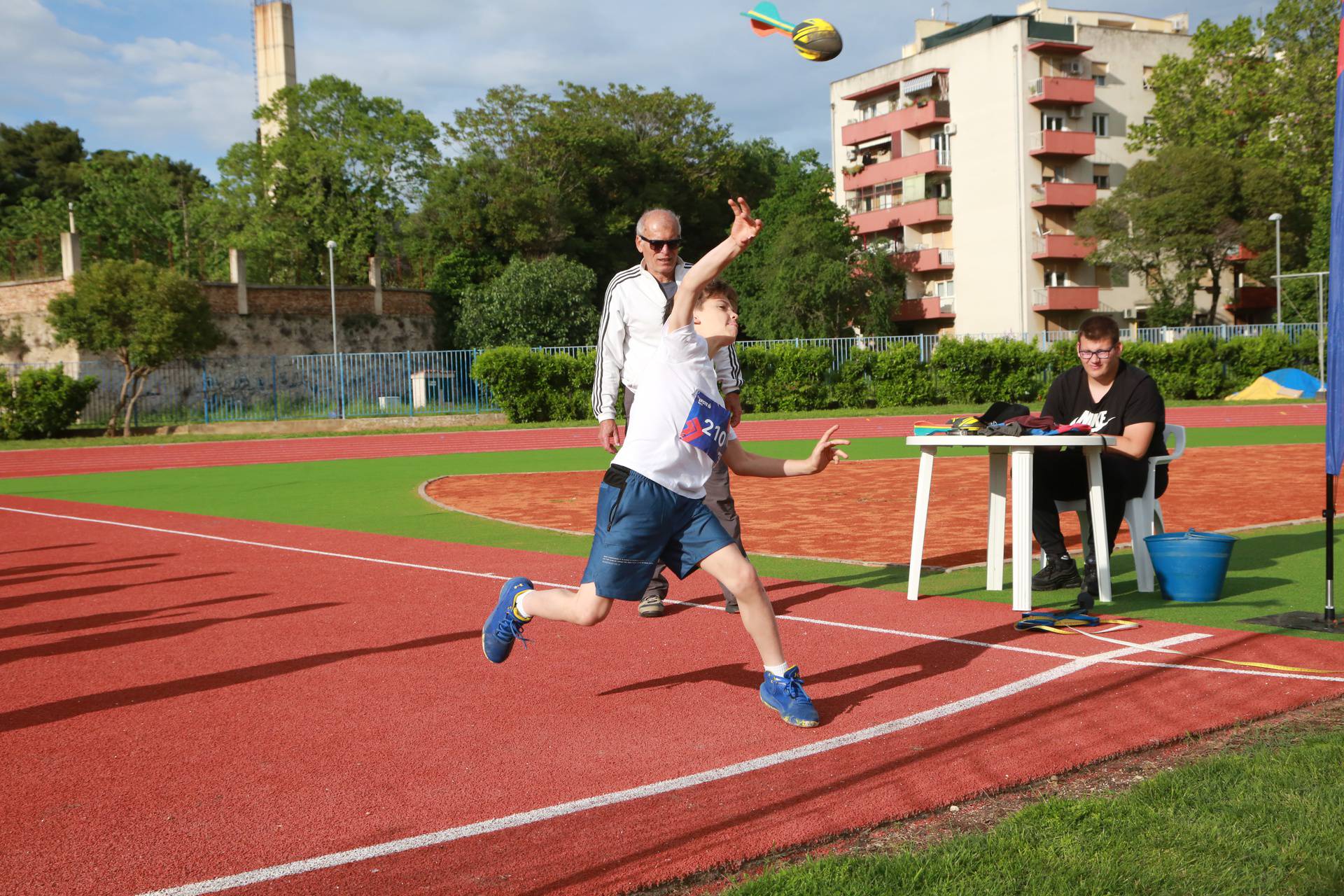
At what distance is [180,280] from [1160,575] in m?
34.1

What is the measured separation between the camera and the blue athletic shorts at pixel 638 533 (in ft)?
15.4

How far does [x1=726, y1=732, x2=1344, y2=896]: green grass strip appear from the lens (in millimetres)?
3160

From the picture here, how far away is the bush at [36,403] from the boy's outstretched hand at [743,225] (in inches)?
1305

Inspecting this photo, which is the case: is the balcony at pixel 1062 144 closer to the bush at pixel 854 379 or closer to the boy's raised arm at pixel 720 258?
the bush at pixel 854 379

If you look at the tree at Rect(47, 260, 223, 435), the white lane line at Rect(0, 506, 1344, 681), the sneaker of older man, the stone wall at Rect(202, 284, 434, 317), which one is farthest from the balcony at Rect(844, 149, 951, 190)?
the sneaker of older man

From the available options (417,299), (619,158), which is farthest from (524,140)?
(417,299)

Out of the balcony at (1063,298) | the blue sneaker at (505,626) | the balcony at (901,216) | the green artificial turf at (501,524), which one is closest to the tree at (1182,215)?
the balcony at (1063,298)

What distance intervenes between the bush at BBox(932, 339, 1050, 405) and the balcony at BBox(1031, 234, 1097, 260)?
27770 mm

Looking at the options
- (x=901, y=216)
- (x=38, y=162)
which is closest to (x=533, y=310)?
(x=901, y=216)

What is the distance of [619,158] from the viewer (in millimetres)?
56219

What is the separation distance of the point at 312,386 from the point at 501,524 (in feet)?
86.7

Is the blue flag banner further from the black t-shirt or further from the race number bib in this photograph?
the race number bib

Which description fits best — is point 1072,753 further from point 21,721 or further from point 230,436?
point 230,436

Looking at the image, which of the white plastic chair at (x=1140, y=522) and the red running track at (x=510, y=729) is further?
the white plastic chair at (x=1140, y=522)
